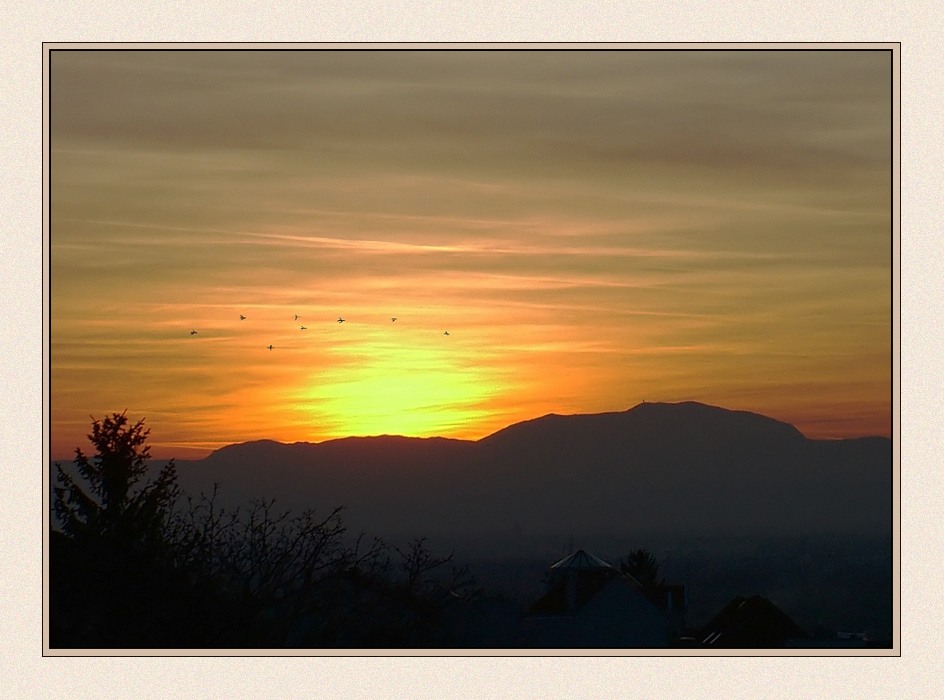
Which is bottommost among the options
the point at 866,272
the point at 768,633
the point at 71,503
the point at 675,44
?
the point at 768,633

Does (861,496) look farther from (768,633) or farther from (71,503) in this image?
(71,503)

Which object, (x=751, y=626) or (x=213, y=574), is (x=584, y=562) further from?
(x=213, y=574)

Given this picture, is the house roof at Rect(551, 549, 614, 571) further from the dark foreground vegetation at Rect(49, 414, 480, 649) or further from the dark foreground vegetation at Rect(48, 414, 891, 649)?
the dark foreground vegetation at Rect(49, 414, 480, 649)

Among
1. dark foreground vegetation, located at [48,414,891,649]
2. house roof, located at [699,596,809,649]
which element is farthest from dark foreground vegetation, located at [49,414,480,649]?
house roof, located at [699,596,809,649]

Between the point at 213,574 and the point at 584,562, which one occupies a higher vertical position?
the point at 213,574

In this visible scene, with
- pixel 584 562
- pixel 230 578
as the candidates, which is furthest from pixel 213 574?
pixel 584 562

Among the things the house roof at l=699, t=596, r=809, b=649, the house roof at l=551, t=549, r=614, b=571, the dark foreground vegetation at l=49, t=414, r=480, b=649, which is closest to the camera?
the dark foreground vegetation at l=49, t=414, r=480, b=649

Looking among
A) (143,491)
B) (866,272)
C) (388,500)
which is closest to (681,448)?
(388,500)

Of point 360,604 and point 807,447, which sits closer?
Answer: point 360,604

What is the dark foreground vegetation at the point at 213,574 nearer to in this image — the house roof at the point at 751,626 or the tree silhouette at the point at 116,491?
the tree silhouette at the point at 116,491
